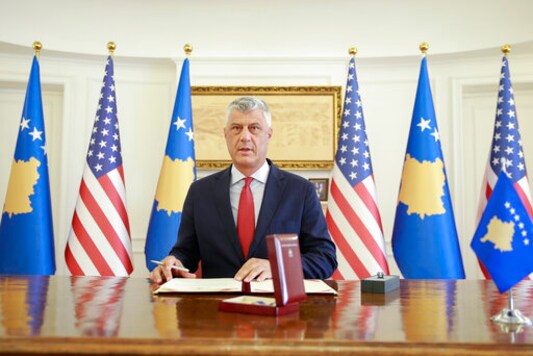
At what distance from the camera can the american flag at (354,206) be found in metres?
3.75

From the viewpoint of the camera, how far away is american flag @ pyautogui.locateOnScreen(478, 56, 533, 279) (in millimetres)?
3785

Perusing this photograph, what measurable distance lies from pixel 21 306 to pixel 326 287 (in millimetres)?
909

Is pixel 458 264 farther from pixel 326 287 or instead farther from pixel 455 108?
pixel 326 287

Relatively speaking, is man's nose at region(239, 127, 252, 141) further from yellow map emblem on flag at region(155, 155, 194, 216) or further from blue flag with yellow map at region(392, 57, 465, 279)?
blue flag with yellow map at region(392, 57, 465, 279)

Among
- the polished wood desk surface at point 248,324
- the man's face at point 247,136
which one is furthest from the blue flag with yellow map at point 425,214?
the polished wood desk surface at point 248,324

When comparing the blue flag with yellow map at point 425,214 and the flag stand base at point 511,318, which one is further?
the blue flag with yellow map at point 425,214

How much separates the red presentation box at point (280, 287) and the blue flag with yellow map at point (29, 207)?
9.91ft

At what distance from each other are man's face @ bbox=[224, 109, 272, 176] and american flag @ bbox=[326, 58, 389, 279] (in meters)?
1.60

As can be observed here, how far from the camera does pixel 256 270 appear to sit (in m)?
1.69

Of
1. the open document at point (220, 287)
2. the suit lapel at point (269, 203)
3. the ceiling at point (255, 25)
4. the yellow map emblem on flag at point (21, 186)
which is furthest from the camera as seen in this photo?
the ceiling at point (255, 25)

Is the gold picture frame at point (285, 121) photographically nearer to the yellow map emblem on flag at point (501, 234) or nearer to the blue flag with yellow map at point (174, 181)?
the blue flag with yellow map at point (174, 181)

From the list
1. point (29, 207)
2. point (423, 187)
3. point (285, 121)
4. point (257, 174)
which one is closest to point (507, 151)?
point (423, 187)

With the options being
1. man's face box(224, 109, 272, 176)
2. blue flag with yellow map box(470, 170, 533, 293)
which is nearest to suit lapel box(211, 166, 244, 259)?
man's face box(224, 109, 272, 176)

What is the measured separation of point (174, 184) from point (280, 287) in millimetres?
2865
